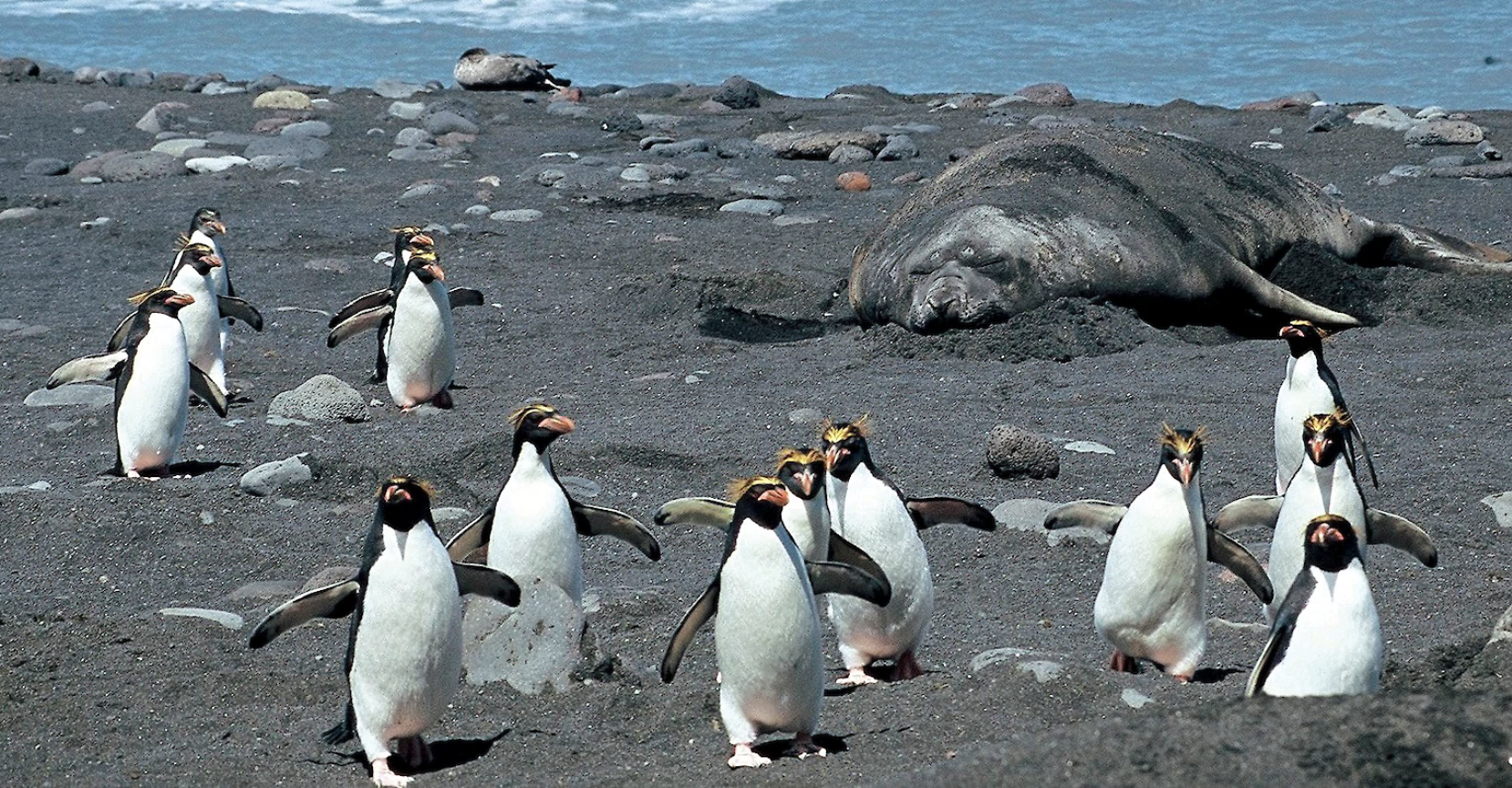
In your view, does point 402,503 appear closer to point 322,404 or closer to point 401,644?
point 401,644

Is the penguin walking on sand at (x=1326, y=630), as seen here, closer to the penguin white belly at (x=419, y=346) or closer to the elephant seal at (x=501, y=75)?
the penguin white belly at (x=419, y=346)

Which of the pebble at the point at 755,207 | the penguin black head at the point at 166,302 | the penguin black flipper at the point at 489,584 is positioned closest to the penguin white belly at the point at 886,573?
the penguin black flipper at the point at 489,584

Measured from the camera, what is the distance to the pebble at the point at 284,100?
16750mm

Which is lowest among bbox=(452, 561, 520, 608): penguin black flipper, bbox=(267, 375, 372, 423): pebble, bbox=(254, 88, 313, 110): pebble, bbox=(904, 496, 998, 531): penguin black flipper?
bbox=(267, 375, 372, 423): pebble

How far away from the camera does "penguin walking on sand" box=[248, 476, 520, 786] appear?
3.87 meters

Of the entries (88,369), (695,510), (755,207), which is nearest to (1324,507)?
(695,510)

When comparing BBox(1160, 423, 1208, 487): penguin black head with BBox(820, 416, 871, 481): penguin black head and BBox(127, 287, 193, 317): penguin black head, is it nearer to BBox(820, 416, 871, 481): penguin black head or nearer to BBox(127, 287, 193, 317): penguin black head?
BBox(820, 416, 871, 481): penguin black head

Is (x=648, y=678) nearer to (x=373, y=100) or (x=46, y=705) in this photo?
(x=46, y=705)

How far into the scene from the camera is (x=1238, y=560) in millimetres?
4488

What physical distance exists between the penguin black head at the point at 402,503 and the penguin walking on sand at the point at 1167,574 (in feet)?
5.58

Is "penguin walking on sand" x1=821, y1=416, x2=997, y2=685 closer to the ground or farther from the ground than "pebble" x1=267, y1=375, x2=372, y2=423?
farther from the ground

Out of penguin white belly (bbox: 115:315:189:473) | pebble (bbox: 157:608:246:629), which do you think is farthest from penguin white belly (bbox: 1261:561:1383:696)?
penguin white belly (bbox: 115:315:189:473)

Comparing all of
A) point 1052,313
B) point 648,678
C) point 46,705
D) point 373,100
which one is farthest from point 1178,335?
point 373,100

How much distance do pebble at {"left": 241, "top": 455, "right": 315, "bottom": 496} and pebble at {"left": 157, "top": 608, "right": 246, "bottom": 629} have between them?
120 centimetres
